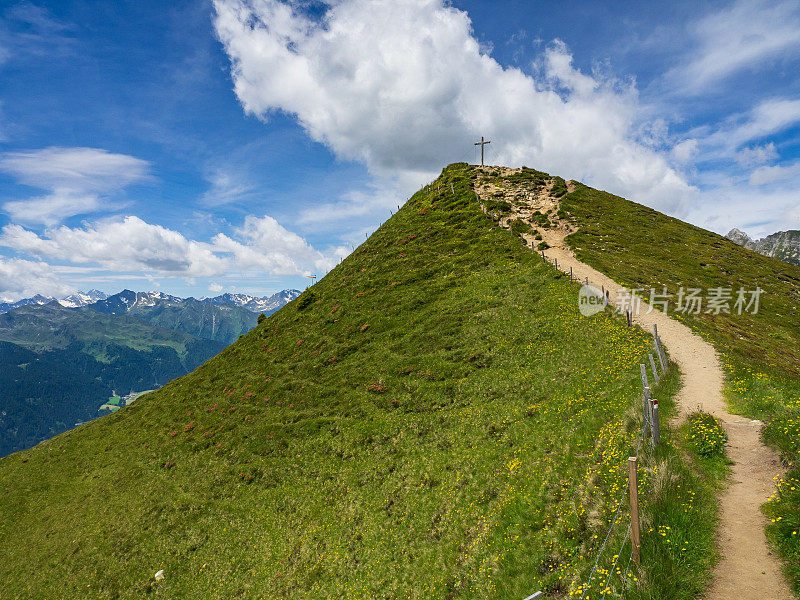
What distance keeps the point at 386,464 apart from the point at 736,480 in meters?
20.0

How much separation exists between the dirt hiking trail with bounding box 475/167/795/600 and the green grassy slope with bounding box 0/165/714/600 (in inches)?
24.4

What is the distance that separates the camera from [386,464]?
25.8 m

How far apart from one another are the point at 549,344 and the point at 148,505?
144 feet

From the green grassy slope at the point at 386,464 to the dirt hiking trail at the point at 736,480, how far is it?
0.62 meters

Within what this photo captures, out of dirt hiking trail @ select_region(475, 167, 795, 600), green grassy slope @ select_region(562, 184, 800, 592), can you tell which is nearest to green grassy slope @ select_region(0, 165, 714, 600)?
dirt hiking trail @ select_region(475, 167, 795, 600)

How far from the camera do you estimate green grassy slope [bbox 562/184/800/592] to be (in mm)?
13487

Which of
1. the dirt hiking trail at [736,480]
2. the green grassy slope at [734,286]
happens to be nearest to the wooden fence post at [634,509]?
the dirt hiking trail at [736,480]

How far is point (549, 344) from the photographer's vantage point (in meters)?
29.9

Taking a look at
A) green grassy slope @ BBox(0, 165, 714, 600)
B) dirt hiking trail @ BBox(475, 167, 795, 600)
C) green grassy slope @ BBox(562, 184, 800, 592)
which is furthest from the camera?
green grassy slope @ BBox(0, 165, 714, 600)

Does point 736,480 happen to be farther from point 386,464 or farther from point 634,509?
point 386,464

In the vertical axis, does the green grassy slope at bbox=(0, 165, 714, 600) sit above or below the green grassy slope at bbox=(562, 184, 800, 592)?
below

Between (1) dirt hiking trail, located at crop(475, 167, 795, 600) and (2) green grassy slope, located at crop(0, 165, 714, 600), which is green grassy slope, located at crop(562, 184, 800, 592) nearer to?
(1) dirt hiking trail, located at crop(475, 167, 795, 600)

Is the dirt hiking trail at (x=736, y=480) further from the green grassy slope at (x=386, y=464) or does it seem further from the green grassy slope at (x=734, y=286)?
the green grassy slope at (x=386, y=464)

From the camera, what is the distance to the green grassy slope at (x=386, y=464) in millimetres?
14766
